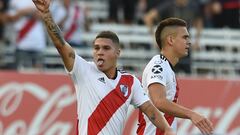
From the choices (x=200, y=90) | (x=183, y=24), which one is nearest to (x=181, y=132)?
(x=200, y=90)

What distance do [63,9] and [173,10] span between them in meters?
2.12

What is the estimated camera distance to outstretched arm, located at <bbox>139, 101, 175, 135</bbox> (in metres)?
9.35

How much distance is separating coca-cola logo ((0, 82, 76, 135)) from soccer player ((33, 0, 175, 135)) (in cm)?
591

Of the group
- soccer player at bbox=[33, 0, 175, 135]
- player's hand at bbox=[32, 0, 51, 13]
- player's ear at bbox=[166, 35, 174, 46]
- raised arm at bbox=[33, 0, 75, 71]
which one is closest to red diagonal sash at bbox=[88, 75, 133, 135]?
soccer player at bbox=[33, 0, 175, 135]

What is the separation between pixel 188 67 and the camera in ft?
55.1

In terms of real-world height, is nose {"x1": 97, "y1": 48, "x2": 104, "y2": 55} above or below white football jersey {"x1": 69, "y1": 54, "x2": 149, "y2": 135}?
above

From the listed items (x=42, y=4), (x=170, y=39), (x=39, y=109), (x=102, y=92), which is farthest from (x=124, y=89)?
(x=39, y=109)

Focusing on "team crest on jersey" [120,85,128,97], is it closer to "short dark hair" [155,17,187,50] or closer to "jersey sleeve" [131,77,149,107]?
"jersey sleeve" [131,77,149,107]

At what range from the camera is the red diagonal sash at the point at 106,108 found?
29.9ft

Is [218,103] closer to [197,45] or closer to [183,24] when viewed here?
[197,45]

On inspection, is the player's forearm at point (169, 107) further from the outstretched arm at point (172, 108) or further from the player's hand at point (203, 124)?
the player's hand at point (203, 124)

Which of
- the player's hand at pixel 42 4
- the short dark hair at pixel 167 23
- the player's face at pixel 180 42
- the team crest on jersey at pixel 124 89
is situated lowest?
the team crest on jersey at pixel 124 89

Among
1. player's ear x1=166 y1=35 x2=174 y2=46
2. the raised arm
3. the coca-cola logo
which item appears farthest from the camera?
the coca-cola logo

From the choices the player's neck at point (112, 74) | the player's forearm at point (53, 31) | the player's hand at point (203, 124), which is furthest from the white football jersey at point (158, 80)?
the player's forearm at point (53, 31)
